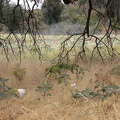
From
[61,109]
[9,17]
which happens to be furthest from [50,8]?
[61,109]

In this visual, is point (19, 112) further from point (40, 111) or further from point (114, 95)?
point (114, 95)

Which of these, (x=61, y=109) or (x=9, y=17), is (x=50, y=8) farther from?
(x=61, y=109)

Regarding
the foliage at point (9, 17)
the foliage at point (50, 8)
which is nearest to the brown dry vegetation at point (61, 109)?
the foliage at point (9, 17)

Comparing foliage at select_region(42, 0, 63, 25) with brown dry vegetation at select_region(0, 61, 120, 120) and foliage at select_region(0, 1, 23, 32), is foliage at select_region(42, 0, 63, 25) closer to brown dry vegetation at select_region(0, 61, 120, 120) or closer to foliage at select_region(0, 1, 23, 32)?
foliage at select_region(0, 1, 23, 32)

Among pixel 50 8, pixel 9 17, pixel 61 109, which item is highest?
pixel 50 8

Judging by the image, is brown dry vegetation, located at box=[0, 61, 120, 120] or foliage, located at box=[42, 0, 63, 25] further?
foliage, located at box=[42, 0, 63, 25]

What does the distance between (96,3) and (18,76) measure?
2.71 meters

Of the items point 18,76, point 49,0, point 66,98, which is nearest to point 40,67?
point 18,76

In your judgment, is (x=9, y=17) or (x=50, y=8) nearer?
(x=9, y=17)

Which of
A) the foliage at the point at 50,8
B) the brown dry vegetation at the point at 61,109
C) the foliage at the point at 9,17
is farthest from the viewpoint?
the foliage at the point at 50,8

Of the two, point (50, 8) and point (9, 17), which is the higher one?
point (50, 8)

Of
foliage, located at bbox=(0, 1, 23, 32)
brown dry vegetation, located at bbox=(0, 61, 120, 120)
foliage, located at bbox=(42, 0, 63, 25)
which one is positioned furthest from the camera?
foliage, located at bbox=(42, 0, 63, 25)

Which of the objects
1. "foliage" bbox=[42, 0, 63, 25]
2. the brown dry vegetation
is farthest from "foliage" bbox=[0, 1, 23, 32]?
the brown dry vegetation

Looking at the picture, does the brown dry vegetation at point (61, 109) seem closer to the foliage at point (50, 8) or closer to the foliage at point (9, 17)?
the foliage at point (9, 17)
